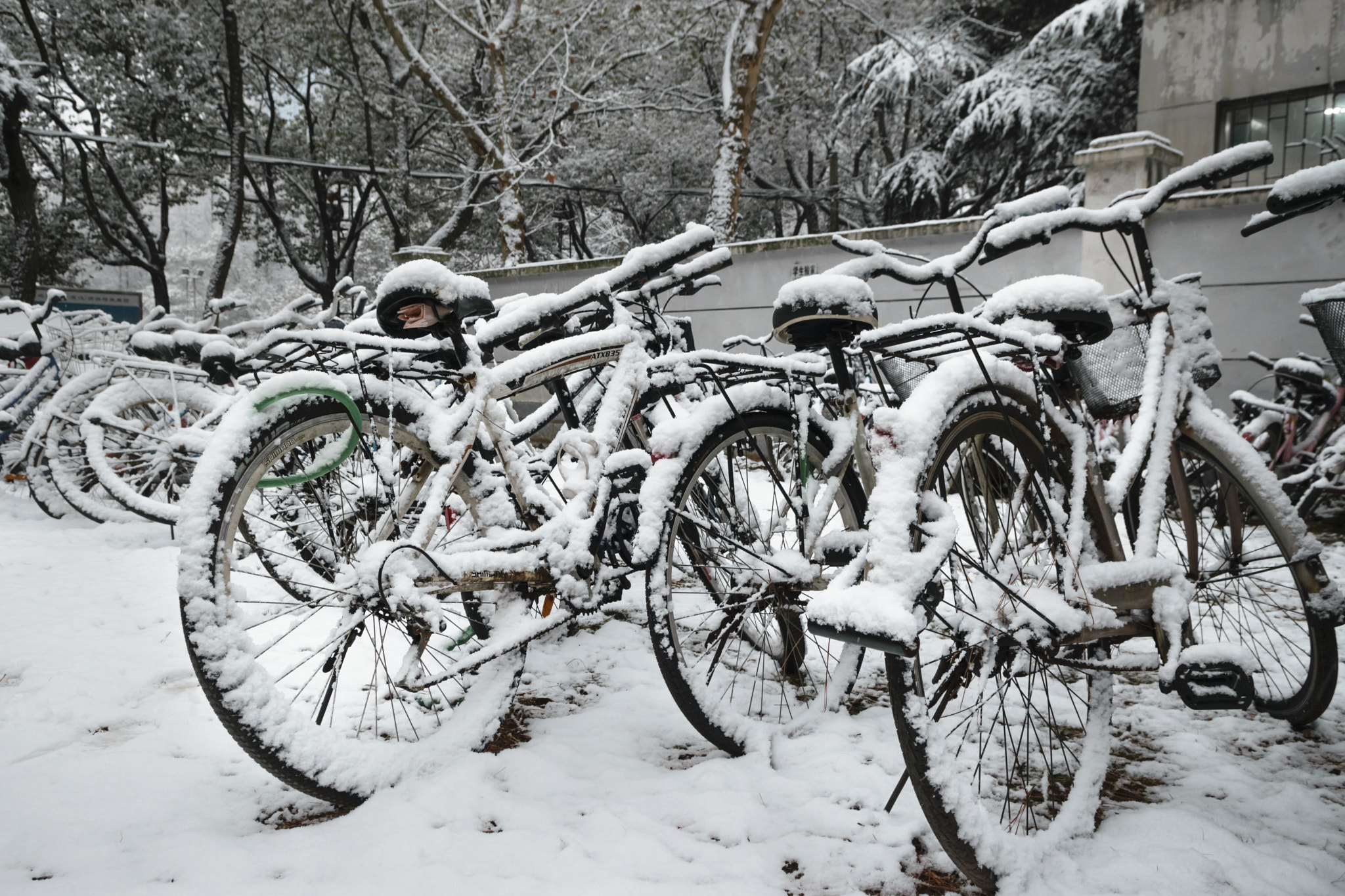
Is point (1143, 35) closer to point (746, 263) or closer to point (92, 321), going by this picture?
point (746, 263)

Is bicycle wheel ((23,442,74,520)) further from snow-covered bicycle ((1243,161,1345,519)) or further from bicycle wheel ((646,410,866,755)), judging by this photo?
snow-covered bicycle ((1243,161,1345,519))

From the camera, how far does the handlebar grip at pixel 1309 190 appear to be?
1.99 m

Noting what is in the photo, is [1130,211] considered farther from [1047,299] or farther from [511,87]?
[511,87]

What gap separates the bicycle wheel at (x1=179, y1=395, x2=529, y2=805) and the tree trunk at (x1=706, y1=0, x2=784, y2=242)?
28.3ft

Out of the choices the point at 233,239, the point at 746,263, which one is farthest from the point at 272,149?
the point at 746,263

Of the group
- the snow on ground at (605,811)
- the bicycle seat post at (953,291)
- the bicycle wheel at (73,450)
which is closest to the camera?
the snow on ground at (605,811)

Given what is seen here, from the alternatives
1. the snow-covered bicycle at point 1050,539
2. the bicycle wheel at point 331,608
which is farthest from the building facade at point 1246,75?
the bicycle wheel at point 331,608

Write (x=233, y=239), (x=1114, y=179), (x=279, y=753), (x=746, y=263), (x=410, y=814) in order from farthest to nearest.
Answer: (x=233, y=239) < (x=746, y=263) < (x=1114, y=179) < (x=410, y=814) < (x=279, y=753)

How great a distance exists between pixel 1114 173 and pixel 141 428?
705cm

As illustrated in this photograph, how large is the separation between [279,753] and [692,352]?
1.49 meters

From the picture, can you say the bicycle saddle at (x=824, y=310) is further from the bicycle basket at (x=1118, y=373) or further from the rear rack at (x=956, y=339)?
the bicycle basket at (x=1118, y=373)

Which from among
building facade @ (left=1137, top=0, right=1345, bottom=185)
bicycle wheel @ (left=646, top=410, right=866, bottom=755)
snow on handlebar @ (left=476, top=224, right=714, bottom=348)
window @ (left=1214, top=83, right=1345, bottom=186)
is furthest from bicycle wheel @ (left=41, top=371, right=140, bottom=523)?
building facade @ (left=1137, top=0, right=1345, bottom=185)

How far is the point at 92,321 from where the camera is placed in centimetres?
580

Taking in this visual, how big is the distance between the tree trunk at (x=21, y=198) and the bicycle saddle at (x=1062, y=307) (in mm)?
13627
